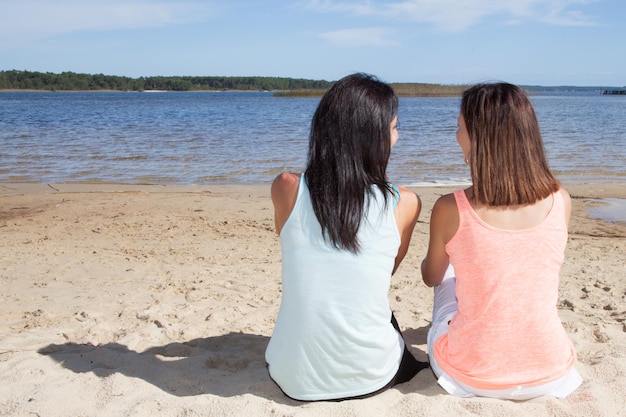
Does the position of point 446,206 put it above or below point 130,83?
below

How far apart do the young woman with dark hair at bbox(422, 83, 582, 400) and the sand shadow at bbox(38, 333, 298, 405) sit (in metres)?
0.82

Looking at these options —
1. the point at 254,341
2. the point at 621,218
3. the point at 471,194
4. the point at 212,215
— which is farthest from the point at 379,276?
the point at 621,218

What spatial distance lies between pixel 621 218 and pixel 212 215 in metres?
4.97

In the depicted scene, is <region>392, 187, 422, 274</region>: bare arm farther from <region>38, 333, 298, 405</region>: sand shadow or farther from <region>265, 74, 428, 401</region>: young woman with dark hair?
<region>38, 333, 298, 405</region>: sand shadow

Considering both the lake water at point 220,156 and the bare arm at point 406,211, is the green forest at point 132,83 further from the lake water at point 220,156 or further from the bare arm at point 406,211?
the bare arm at point 406,211

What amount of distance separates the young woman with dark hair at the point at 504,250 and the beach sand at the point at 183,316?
0.15 m

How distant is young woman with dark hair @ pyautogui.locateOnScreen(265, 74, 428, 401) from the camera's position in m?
2.26

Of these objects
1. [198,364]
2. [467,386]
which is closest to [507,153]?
[467,386]

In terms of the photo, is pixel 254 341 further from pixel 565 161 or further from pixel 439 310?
pixel 565 161

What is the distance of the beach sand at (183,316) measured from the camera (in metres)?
2.50

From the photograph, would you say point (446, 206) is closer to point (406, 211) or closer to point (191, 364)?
point (406, 211)

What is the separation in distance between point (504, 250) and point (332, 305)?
68cm

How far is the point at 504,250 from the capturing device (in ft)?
7.39

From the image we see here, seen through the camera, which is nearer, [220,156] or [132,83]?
[220,156]
